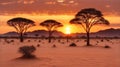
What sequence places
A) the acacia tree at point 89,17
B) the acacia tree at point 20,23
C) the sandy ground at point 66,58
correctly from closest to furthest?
the sandy ground at point 66,58 → the acacia tree at point 89,17 → the acacia tree at point 20,23

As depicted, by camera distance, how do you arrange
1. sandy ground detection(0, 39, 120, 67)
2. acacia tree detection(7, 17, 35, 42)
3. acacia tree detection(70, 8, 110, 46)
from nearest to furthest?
sandy ground detection(0, 39, 120, 67), acacia tree detection(70, 8, 110, 46), acacia tree detection(7, 17, 35, 42)

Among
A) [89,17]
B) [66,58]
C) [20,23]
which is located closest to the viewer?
[66,58]

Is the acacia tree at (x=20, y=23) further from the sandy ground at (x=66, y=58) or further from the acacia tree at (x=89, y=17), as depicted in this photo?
the sandy ground at (x=66, y=58)

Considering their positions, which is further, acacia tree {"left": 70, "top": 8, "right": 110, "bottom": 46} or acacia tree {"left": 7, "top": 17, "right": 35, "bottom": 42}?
acacia tree {"left": 7, "top": 17, "right": 35, "bottom": 42}

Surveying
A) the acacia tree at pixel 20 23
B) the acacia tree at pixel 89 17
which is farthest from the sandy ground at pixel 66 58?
the acacia tree at pixel 20 23

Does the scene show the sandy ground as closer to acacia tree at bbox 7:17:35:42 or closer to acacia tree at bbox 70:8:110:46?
acacia tree at bbox 70:8:110:46

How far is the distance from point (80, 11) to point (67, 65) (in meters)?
41.2

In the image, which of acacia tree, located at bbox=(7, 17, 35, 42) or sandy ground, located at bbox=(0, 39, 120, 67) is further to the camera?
acacia tree, located at bbox=(7, 17, 35, 42)

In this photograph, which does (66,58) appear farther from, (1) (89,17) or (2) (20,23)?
(2) (20,23)

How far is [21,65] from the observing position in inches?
1161

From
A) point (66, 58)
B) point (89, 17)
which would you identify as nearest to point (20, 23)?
point (89, 17)

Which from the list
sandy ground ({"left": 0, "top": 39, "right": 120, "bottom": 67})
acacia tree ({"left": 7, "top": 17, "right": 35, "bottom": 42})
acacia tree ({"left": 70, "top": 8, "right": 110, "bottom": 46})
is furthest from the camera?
acacia tree ({"left": 7, "top": 17, "right": 35, "bottom": 42})

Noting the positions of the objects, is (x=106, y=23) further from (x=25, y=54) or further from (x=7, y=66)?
(x=7, y=66)

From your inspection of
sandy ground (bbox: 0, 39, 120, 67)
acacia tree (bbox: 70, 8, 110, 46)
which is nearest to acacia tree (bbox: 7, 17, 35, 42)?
acacia tree (bbox: 70, 8, 110, 46)
